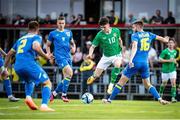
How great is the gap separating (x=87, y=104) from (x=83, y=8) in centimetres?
1537

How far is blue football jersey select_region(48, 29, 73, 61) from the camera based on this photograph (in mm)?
24034

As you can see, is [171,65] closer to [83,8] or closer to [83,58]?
[83,58]

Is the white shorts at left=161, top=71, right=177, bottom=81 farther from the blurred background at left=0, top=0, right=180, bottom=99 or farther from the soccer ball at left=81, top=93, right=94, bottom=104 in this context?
the soccer ball at left=81, top=93, right=94, bottom=104

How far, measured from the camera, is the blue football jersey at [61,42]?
24034mm

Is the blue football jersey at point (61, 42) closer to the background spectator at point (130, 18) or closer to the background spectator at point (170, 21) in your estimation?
Answer: the background spectator at point (170, 21)

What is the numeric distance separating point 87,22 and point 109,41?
35.5 feet

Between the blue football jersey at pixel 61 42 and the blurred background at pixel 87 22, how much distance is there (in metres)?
6.59

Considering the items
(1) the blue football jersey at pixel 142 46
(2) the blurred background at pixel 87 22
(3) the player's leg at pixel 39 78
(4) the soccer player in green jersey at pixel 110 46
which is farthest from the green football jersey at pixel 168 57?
(3) the player's leg at pixel 39 78

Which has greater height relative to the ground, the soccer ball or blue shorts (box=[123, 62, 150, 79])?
blue shorts (box=[123, 62, 150, 79])

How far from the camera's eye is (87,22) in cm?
3547

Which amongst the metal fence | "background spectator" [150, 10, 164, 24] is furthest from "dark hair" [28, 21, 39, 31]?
"background spectator" [150, 10, 164, 24]

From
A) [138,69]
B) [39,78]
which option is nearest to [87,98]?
[138,69]

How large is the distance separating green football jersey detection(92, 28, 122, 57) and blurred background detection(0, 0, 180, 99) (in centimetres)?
548

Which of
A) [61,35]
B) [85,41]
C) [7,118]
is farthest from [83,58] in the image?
[7,118]
